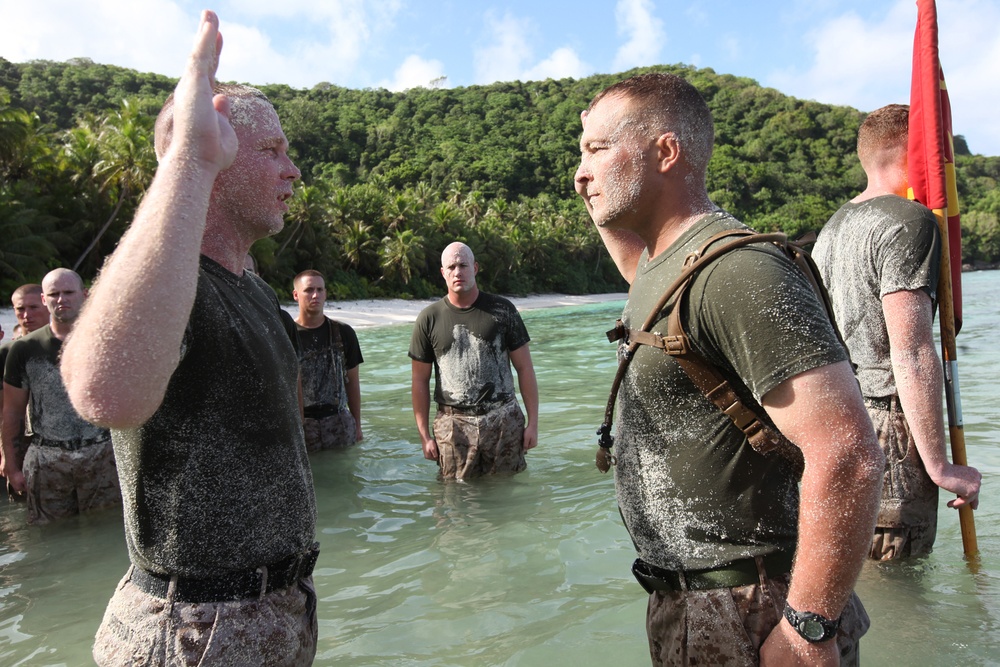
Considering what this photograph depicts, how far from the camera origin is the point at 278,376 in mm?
2188

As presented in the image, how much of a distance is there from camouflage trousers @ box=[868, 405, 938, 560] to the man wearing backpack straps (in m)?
1.79

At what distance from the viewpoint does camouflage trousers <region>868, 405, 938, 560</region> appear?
3.52m

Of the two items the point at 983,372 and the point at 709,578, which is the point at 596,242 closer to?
the point at 983,372

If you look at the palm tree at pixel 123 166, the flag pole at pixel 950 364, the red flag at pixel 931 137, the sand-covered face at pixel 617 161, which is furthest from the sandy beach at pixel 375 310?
the sand-covered face at pixel 617 161

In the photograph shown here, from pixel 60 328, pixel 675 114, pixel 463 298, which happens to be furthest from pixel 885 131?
pixel 60 328

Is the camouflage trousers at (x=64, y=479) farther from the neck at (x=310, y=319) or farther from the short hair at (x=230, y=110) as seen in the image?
the short hair at (x=230, y=110)

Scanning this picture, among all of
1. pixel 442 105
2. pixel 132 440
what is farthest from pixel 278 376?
pixel 442 105

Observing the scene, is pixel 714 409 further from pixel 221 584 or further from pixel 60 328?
pixel 60 328

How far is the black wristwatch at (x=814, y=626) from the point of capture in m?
1.66

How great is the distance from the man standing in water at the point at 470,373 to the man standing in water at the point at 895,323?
3.83 meters

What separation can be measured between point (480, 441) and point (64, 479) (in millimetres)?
3692

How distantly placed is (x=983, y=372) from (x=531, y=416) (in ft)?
39.6

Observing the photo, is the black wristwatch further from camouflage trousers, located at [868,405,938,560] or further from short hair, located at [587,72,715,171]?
camouflage trousers, located at [868,405,938,560]

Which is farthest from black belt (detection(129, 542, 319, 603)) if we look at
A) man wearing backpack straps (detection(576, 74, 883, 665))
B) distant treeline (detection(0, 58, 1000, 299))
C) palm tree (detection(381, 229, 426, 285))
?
palm tree (detection(381, 229, 426, 285))
